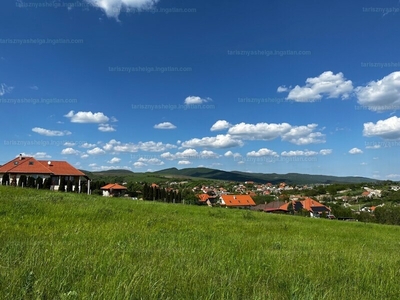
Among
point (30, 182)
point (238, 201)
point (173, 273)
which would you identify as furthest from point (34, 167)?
point (238, 201)

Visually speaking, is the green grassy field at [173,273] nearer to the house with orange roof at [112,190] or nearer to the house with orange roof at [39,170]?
the house with orange roof at [39,170]

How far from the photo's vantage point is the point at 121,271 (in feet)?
11.4

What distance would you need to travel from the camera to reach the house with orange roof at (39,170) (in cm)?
5325

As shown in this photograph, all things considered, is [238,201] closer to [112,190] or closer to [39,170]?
[112,190]

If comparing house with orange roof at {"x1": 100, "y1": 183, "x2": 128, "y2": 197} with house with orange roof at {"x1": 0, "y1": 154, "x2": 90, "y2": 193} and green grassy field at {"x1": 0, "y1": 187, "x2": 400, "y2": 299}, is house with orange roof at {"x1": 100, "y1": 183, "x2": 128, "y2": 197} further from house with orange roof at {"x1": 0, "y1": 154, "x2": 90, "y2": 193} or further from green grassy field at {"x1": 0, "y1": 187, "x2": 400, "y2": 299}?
green grassy field at {"x1": 0, "y1": 187, "x2": 400, "y2": 299}

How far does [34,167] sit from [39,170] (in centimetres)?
116

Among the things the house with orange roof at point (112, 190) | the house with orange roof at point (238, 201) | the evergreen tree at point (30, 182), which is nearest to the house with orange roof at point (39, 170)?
the evergreen tree at point (30, 182)

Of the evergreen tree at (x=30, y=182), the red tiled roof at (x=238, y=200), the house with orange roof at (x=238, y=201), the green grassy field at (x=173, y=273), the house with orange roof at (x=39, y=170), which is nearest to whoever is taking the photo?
the green grassy field at (x=173, y=273)

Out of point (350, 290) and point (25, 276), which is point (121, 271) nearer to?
point (25, 276)

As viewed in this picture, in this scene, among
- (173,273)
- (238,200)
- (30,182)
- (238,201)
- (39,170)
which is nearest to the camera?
(173,273)

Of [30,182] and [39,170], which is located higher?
[39,170]

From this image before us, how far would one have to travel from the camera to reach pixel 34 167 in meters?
55.5

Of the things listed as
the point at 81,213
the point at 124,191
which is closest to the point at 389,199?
the point at 124,191

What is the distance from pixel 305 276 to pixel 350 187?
20569 centimetres
